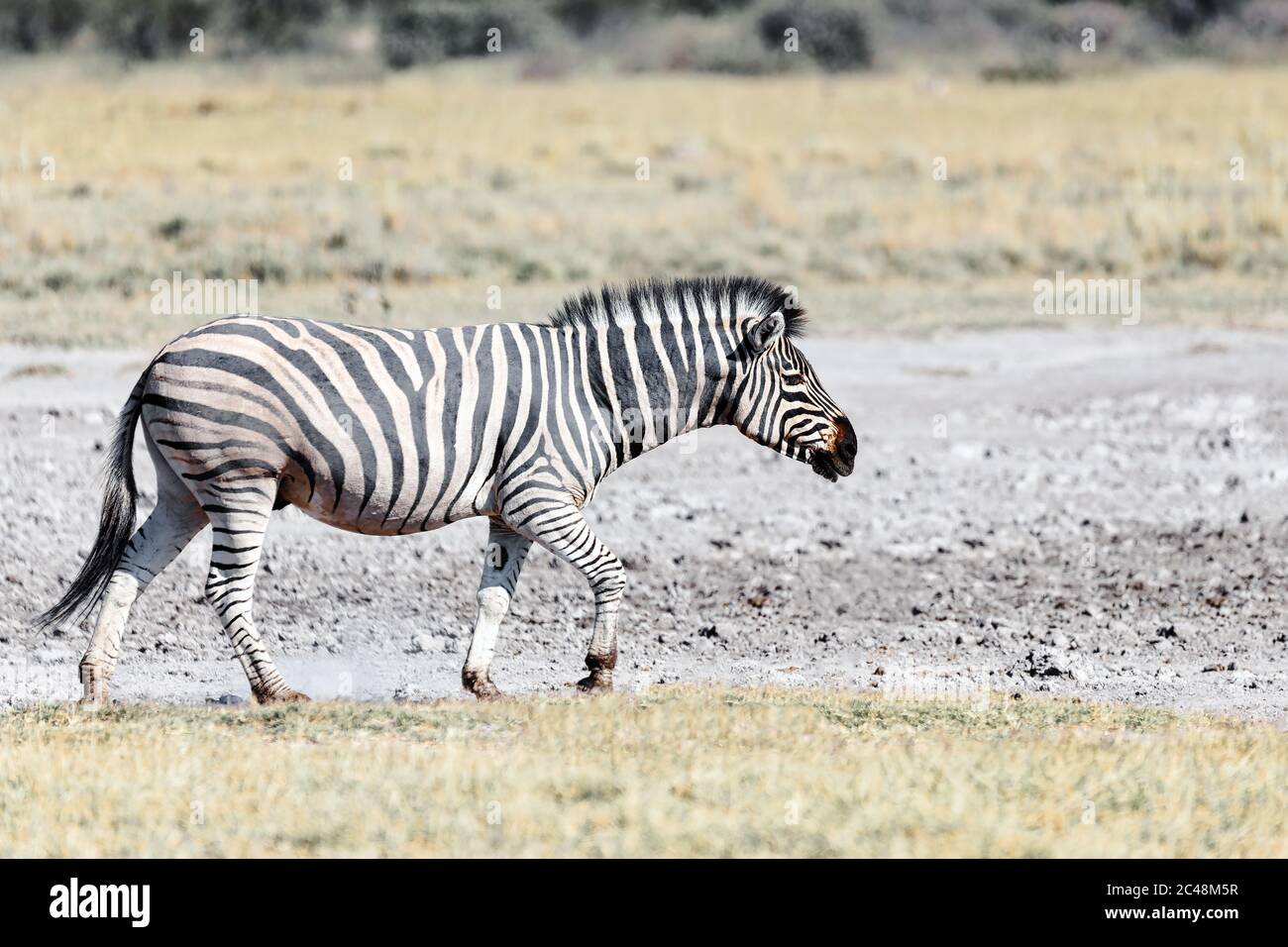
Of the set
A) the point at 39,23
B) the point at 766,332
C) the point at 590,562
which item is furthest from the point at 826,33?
the point at 590,562

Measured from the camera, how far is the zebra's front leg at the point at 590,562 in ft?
29.1

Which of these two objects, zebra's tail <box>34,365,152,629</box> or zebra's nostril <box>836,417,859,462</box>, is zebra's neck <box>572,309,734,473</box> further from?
zebra's tail <box>34,365,152,629</box>

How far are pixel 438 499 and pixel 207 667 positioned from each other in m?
2.30

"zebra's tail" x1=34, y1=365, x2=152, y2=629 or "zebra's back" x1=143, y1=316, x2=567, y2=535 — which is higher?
"zebra's back" x1=143, y1=316, x2=567, y2=535

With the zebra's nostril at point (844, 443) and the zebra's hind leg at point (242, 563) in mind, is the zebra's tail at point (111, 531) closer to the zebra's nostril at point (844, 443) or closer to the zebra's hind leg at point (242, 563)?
the zebra's hind leg at point (242, 563)

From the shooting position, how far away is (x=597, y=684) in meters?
9.27

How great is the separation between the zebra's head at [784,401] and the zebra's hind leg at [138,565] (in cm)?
264

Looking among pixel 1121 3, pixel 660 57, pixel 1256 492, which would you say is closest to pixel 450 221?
pixel 1256 492

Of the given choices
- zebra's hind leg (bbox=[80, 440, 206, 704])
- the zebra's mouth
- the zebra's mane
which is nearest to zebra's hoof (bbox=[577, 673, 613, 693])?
the zebra's mouth

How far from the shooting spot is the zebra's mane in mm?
9383

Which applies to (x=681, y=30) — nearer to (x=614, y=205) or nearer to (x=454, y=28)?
(x=454, y=28)

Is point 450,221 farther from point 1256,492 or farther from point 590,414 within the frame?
point 590,414

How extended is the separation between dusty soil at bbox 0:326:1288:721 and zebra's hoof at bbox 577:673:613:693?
0.86 meters

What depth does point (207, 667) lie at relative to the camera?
1050 centimetres
